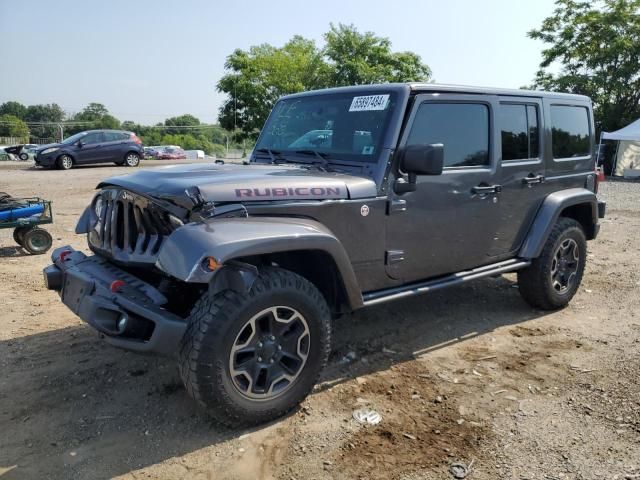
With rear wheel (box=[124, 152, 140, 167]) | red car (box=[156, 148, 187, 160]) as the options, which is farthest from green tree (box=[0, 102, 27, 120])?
rear wheel (box=[124, 152, 140, 167])

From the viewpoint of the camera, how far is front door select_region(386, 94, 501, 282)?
143 inches

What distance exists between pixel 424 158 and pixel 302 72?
30.1 metres

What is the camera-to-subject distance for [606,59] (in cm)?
2522

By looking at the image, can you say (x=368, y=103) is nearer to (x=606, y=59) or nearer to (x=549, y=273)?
(x=549, y=273)

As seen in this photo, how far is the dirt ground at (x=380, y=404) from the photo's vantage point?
270cm

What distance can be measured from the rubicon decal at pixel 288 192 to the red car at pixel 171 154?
107ft

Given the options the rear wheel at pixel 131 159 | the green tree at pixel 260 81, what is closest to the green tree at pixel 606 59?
the green tree at pixel 260 81

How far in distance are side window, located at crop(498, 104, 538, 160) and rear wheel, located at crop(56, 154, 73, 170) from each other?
55.9ft

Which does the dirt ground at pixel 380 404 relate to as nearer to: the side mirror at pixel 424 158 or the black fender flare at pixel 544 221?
the black fender flare at pixel 544 221

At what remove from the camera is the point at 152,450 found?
9.19ft

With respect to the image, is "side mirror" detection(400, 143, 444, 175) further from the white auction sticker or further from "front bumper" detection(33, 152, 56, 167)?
"front bumper" detection(33, 152, 56, 167)

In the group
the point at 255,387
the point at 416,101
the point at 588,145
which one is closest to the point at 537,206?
the point at 588,145

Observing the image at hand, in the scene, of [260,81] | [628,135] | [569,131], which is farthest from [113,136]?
[628,135]

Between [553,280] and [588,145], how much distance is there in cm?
144
